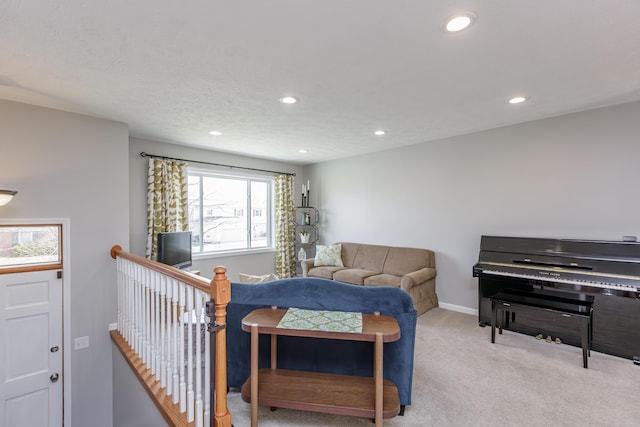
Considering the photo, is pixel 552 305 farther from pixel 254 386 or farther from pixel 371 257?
pixel 254 386

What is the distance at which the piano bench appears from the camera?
2711 millimetres

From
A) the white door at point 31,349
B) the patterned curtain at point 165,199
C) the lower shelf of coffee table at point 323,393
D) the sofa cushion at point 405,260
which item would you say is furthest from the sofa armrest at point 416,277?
the white door at point 31,349

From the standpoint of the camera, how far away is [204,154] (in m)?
5.00

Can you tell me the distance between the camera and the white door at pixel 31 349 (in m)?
2.82

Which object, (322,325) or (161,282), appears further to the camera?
(161,282)

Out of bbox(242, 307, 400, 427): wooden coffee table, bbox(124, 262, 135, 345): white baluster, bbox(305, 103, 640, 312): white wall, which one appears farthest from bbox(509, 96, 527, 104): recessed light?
bbox(124, 262, 135, 345): white baluster

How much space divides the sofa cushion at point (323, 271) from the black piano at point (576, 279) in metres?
2.19

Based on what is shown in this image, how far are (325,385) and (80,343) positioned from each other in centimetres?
286

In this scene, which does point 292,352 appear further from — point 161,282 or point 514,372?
point 514,372

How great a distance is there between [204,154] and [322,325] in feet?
13.5

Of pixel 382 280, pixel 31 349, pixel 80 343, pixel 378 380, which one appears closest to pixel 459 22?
pixel 378 380

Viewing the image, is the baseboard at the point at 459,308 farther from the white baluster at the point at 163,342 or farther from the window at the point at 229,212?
the white baluster at the point at 163,342

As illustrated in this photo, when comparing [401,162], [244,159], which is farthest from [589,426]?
[244,159]

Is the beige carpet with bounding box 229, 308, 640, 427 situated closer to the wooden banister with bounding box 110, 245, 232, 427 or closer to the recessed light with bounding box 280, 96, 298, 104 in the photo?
the wooden banister with bounding box 110, 245, 232, 427
